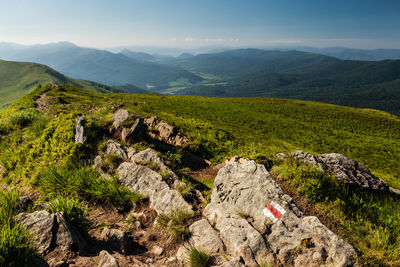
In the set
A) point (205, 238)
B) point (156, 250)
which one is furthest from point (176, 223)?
point (205, 238)

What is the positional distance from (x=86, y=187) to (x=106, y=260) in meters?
3.52

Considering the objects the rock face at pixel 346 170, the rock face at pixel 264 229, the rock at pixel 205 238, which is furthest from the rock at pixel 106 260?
the rock face at pixel 346 170

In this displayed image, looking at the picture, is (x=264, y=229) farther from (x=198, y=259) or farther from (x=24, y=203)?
(x=24, y=203)

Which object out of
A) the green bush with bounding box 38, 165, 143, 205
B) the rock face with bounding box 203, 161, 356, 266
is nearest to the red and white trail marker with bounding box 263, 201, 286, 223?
the rock face with bounding box 203, 161, 356, 266

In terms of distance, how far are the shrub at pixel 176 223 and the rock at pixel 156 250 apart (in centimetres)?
A: 41

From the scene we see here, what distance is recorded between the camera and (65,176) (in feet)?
25.0

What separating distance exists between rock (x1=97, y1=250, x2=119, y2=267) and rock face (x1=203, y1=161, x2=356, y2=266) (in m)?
2.82

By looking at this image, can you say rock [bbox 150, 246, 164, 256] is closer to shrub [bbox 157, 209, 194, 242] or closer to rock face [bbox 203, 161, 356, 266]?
shrub [bbox 157, 209, 194, 242]

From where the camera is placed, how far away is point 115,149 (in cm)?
984

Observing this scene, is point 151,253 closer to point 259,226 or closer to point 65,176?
point 259,226

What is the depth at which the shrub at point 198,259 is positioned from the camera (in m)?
4.61

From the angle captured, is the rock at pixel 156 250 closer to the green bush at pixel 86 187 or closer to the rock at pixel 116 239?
the rock at pixel 116 239

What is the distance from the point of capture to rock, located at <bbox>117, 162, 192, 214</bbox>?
267 inches

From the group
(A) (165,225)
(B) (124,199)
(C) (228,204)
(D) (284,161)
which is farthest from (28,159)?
(D) (284,161)
